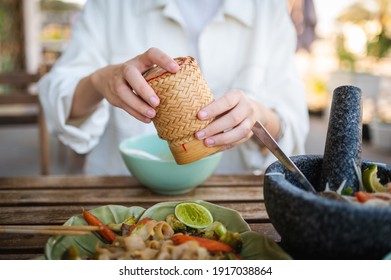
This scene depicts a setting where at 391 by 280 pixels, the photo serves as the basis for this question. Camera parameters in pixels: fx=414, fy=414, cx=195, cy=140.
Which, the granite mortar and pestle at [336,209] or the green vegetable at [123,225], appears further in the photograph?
the green vegetable at [123,225]

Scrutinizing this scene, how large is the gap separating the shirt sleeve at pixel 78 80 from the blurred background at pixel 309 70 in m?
1.04

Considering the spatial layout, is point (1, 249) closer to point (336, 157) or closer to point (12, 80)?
point (336, 157)

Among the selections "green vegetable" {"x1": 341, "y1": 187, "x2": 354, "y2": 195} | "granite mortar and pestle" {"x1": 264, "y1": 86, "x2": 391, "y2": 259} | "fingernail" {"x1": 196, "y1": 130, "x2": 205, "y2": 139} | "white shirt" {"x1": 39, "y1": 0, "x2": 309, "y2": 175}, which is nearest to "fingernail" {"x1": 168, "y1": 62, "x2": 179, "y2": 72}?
"fingernail" {"x1": 196, "y1": 130, "x2": 205, "y2": 139}

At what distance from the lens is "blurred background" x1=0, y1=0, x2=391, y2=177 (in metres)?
2.92

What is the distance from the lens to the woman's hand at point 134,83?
0.70 meters

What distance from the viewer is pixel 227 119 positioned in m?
0.81

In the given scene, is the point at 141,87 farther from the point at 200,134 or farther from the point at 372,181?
the point at 372,181

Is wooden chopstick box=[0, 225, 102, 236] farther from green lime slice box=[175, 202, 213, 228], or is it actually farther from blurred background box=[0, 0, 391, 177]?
blurred background box=[0, 0, 391, 177]

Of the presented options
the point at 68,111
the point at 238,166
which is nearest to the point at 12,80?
the point at 68,111

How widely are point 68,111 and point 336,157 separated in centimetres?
88

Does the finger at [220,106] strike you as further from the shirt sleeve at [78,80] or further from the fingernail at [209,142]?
the shirt sleeve at [78,80]

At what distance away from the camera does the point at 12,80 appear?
2580 millimetres

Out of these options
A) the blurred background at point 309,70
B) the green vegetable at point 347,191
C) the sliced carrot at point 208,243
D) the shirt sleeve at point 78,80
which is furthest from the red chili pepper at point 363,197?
the blurred background at point 309,70

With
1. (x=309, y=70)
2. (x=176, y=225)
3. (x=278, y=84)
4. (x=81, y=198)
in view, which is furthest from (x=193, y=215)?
(x=309, y=70)
